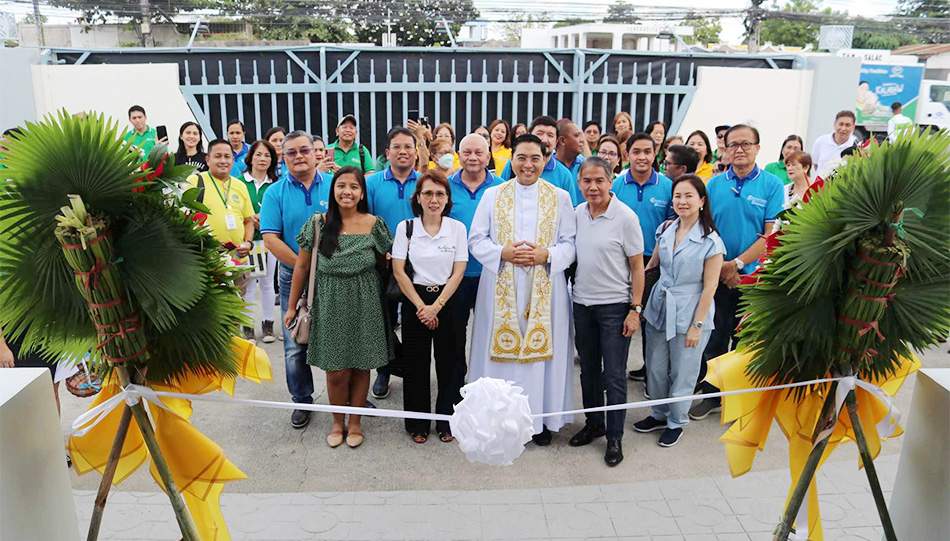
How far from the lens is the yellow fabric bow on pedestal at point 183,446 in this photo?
2.68m

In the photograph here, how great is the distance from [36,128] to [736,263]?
3945 mm

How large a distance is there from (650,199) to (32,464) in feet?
12.9

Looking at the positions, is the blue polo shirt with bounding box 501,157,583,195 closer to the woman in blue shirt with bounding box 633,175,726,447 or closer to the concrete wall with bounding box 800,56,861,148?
the woman in blue shirt with bounding box 633,175,726,447

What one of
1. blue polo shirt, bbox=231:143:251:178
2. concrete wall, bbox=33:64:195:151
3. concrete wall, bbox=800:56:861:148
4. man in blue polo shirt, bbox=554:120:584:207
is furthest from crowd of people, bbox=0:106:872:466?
concrete wall, bbox=800:56:861:148

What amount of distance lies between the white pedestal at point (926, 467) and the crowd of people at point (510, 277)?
1678 mm

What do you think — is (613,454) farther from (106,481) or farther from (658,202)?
(106,481)

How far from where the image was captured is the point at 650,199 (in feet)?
16.3

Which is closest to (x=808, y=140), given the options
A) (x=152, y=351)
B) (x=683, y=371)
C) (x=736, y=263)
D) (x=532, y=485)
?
(x=736, y=263)

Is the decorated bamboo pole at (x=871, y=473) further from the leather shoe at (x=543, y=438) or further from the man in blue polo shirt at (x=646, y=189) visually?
the man in blue polo shirt at (x=646, y=189)

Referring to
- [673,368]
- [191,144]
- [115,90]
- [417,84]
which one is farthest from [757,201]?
[115,90]

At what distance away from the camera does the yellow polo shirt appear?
17.7 ft

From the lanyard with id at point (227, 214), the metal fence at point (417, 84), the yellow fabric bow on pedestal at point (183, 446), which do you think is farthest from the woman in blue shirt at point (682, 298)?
the metal fence at point (417, 84)

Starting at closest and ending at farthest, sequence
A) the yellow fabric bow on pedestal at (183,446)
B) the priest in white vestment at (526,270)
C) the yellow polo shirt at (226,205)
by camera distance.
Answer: the yellow fabric bow on pedestal at (183,446) → the priest in white vestment at (526,270) → the yellow polo shirt at (226,205)

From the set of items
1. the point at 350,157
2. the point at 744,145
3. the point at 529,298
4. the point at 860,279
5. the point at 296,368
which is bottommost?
the point at 296,368
